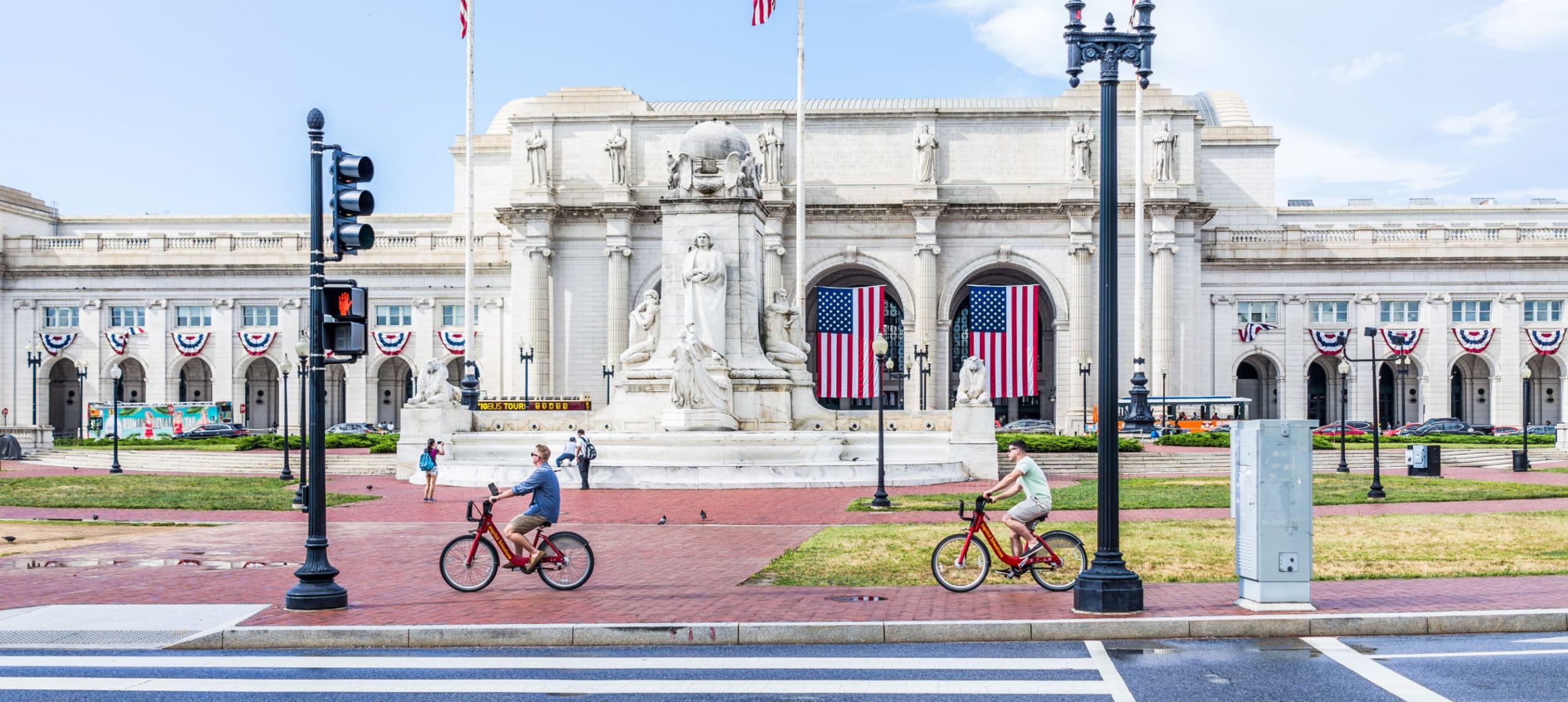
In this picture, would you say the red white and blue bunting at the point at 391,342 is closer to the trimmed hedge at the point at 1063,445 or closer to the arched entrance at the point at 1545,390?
the trimmed hedge at the point at 1063,445

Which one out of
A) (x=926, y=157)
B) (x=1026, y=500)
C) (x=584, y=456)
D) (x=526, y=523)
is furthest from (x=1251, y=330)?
(x=526, y=523)

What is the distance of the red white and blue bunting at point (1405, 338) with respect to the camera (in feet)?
257

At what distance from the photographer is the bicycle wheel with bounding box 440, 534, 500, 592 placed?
15570 millimetres

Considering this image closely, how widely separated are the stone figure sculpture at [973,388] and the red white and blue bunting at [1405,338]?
153 feet

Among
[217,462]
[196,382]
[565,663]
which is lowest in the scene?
[217,462]

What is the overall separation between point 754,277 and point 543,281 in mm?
45582

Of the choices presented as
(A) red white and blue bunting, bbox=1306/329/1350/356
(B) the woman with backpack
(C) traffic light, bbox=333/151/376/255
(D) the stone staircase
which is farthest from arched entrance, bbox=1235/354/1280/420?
(C) traffic light, bbox=333/151/376/255

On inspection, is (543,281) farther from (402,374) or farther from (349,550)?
(349,550)

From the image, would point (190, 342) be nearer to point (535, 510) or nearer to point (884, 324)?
point (884, 324)

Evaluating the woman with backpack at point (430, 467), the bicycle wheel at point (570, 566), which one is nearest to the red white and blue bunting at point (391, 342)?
the woman with backpack at point (430, 467)

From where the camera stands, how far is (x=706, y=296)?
123ft

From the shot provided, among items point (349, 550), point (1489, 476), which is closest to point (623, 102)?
point (1489, 476)

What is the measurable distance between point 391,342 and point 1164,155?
4733cm

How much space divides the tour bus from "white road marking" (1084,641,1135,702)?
55702mm
